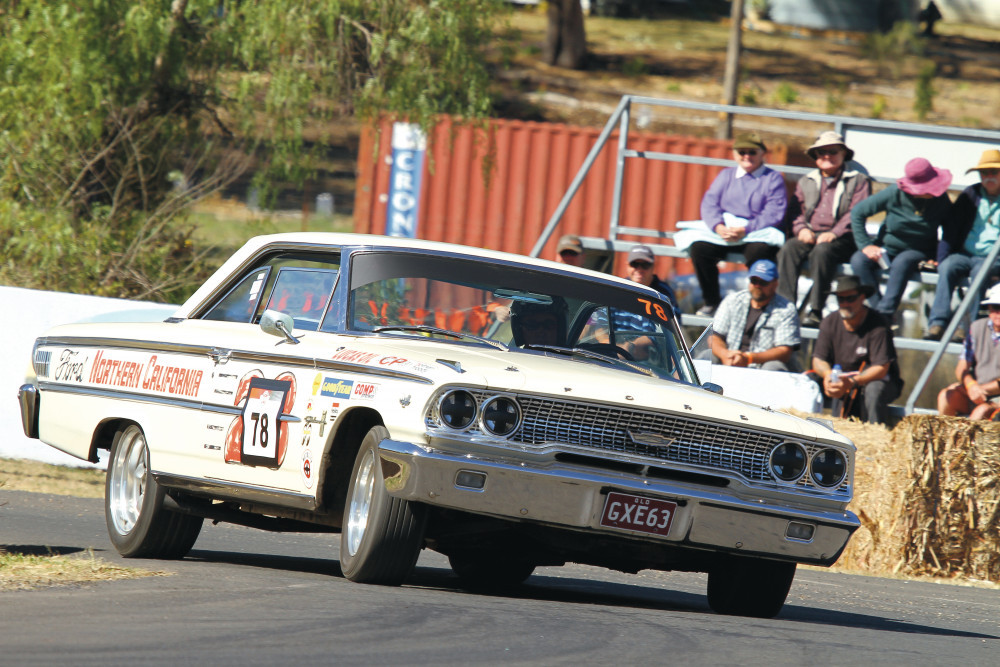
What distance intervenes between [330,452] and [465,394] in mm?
754

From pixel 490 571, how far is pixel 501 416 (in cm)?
189

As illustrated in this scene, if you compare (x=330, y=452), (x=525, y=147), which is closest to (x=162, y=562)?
(x=330, y=452)

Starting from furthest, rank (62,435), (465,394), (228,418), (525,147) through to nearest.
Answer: (525,147)
(62,435)
(228,418)
(465,394)

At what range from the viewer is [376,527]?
572 cm

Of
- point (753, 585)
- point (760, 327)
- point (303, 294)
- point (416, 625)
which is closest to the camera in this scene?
point (416, 625)

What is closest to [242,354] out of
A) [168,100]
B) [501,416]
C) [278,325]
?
[278,325]

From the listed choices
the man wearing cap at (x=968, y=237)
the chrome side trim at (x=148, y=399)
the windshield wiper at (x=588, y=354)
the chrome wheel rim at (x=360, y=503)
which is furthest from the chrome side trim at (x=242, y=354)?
the man wearing cap at (x=968, y=237)

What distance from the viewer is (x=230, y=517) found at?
6.96 metres

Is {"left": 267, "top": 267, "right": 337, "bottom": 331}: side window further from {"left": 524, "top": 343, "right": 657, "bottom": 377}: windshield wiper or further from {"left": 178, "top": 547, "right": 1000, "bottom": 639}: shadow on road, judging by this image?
{"left": 178, "top": 547, "right": 1000, "bottom": 639}: shadow on road

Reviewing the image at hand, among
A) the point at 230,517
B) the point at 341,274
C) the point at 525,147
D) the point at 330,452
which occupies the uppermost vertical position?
the point at 525,147

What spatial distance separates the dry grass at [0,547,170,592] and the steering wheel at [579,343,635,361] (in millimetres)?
2172

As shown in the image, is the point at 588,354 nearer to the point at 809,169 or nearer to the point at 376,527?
the point at 376,527

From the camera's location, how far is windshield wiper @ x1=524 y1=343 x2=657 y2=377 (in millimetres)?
6652

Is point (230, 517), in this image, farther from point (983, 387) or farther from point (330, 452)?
point (983, 387)
